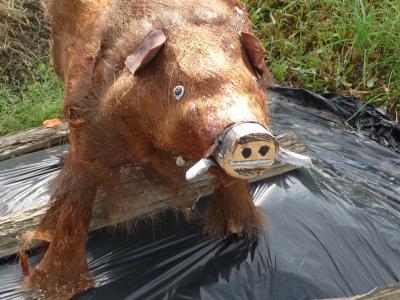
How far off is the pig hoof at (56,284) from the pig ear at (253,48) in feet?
3.41

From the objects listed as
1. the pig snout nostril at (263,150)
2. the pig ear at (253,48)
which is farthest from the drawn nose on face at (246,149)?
the pig ear at (253,48)

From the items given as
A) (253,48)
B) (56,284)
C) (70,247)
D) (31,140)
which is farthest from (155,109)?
(31,140)

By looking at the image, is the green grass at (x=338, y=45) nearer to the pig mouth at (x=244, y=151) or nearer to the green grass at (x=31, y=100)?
the green grass at (x=31, y=100)

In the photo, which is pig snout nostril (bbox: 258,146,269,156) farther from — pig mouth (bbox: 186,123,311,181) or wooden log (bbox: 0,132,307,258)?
wooden log (bbox: 0,132,307,258)

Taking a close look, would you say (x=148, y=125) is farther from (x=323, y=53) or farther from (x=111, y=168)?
(x=323, y=53)

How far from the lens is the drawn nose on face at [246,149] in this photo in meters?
1.21

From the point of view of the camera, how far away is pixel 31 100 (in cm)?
392

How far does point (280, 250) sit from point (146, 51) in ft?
3.46

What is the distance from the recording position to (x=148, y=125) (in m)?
1.55

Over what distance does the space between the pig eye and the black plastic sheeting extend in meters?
0.89

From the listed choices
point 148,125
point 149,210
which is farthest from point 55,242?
point 148,125

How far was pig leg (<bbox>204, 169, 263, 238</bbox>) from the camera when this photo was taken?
2115 mm

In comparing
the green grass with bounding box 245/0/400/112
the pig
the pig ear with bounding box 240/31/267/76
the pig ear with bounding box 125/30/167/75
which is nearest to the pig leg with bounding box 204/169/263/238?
the pig

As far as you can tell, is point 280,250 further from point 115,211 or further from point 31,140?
point 31,140
